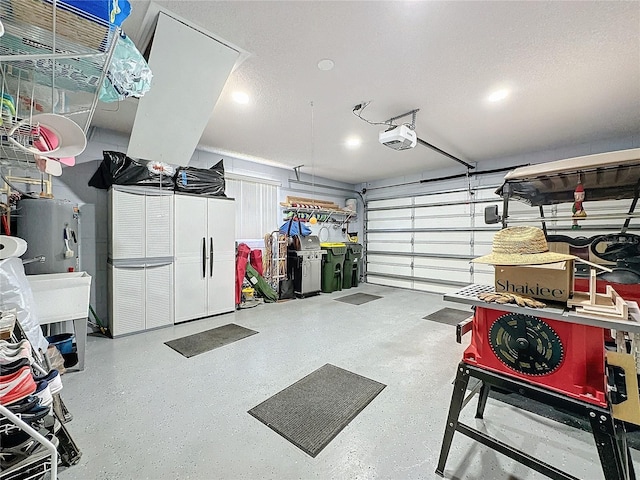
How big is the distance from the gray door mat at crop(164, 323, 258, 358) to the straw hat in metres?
3.02

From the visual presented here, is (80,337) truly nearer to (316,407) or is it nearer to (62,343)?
(62,343)

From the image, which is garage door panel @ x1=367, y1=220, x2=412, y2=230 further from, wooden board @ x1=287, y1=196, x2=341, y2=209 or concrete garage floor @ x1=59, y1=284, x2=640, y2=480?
concrete garage floor @ x1=59, y1=284, x2=640, y2=480

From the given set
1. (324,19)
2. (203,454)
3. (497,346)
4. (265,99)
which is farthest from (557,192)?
(203,454)

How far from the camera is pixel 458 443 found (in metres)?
1.69

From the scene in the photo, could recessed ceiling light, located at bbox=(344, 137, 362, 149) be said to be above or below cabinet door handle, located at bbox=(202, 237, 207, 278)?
above

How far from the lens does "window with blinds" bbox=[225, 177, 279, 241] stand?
539 cm

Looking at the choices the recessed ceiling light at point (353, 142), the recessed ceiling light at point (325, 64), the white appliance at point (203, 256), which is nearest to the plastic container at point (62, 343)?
the white appliance at point (203, 256)

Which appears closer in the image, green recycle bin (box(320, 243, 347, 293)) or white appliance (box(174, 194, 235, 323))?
white appliance (box(174, 194, 235, 323))

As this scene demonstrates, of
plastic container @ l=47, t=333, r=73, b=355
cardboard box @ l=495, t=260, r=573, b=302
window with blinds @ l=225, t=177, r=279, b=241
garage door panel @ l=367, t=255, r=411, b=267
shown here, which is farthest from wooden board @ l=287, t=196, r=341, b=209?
cardboard box @ l=495, t=260, r=573, b=302

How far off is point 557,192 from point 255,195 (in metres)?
4.89

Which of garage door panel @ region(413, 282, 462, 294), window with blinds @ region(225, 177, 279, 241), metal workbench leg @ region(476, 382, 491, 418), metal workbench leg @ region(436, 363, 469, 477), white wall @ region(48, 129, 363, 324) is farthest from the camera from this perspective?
garage door panel @ region(413, 282, 462, 294)

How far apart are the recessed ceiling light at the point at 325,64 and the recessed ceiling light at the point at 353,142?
189cm

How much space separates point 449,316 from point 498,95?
10.7ft

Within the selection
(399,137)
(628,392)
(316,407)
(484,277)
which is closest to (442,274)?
(484,277)
